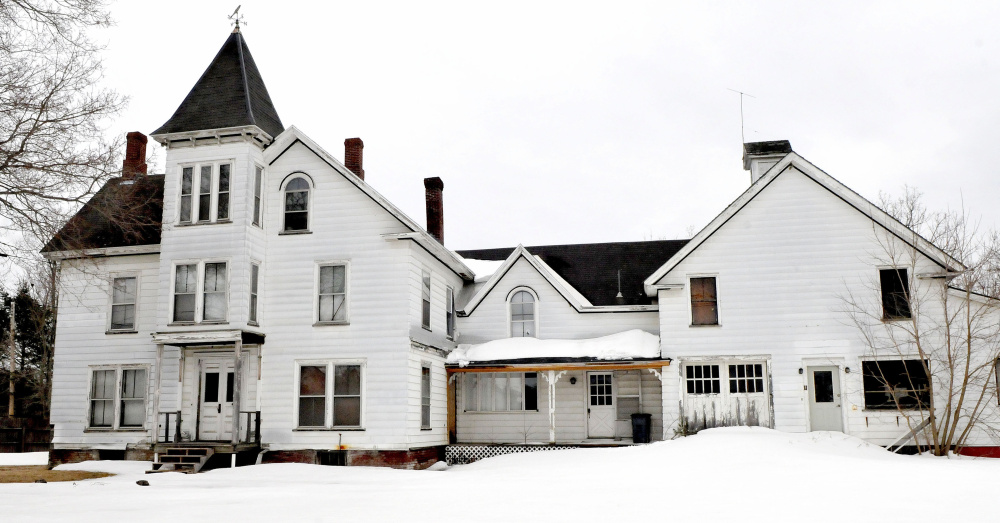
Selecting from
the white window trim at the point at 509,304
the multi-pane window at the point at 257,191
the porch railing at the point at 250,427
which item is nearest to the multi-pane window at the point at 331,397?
the porch railing at the point at 250,427

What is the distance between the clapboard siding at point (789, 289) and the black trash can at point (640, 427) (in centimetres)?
89

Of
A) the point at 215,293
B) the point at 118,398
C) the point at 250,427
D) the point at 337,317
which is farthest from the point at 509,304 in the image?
the point at 118,398

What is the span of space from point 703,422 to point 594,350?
3.59m

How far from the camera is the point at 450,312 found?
2541cm

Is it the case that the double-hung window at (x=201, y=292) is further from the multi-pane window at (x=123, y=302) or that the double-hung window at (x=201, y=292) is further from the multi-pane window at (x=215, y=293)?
the multi-pane window at (x=123, y=302)

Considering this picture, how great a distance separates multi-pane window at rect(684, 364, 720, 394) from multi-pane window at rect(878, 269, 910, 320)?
4.57m

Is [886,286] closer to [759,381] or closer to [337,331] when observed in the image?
[759,381]

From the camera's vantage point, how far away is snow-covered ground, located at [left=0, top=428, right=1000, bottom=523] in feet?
34.9

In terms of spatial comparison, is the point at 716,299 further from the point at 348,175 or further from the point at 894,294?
the point at 348,175

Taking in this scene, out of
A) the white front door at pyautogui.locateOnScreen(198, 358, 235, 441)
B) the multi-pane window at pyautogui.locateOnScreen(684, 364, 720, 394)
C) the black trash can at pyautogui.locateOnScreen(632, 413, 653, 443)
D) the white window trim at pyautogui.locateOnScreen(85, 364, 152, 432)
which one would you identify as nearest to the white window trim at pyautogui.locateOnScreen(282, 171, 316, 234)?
the white front door at pyautogui.locateOnScreen(198, 358, 235, 441)

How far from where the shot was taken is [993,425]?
2075 cm

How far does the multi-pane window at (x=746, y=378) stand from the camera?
2216cm

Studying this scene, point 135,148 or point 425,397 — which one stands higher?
point 135,148

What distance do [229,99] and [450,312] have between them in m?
8.84
